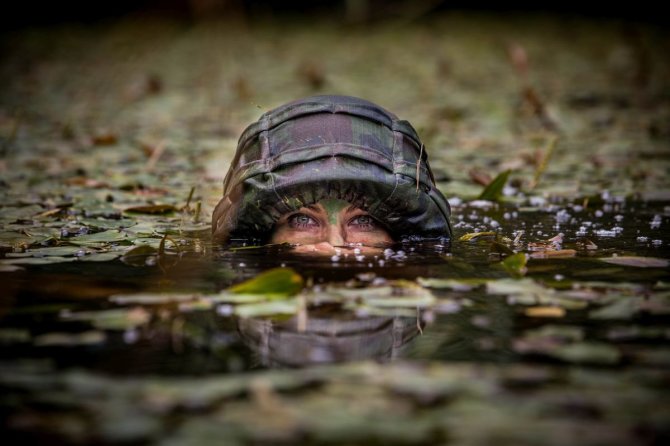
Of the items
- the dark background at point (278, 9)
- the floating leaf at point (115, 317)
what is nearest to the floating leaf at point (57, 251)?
the floating leaf at point (115, 317)

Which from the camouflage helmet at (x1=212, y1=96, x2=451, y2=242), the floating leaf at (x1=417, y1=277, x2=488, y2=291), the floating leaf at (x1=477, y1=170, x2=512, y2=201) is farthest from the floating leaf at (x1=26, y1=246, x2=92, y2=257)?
the floating leaf at (x1=477, y1=170, x2=512, y2=201)

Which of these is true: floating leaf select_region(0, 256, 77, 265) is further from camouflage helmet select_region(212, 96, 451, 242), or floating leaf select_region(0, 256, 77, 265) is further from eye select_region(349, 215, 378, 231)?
eye select_region(349, 215, 378, 231)

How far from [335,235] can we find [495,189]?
68.0 inches

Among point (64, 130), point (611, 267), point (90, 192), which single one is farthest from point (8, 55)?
point (611, 267)

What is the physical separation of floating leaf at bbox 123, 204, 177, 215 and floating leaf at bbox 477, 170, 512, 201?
Answer: 173 centimetres

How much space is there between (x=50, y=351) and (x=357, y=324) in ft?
2.67

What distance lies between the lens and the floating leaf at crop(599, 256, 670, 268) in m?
3.10

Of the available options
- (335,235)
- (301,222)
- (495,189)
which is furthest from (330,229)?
(495,189)

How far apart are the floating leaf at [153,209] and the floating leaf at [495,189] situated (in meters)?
1.73

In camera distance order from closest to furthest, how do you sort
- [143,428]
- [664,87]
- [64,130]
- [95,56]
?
1. [143,428]
2. [64,130]
3. [664,87]
4. [95,56]

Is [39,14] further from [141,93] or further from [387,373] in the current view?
[387,373]

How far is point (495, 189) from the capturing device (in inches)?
191

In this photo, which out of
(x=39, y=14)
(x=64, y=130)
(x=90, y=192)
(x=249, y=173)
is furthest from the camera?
(x=39, y=14)

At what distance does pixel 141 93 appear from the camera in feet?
32.9
